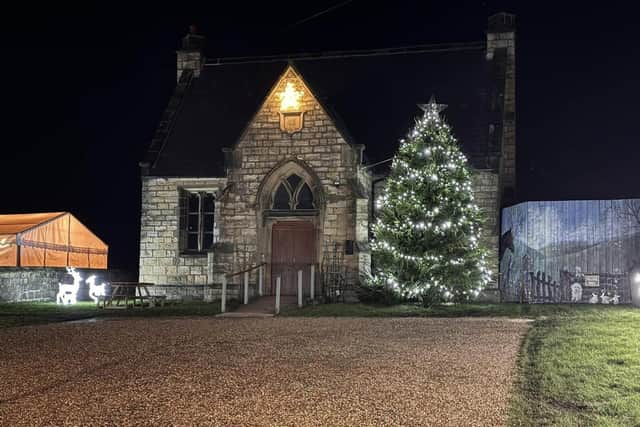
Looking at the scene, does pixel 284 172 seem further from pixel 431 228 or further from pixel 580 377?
pixel 580 377

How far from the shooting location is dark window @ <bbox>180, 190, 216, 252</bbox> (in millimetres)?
21922

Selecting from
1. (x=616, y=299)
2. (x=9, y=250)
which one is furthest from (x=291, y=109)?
(x=9, y=250)

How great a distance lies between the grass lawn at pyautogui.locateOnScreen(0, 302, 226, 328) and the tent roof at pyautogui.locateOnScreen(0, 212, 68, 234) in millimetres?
5544

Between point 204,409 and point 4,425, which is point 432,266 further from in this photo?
point 4,425

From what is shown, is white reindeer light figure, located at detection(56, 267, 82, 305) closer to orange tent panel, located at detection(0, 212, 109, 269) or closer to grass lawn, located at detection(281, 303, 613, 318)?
orange tent panel, located at detection(0, 212, 109, 269)

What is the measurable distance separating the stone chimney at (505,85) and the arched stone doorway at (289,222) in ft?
20.4

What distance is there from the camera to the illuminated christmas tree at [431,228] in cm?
1680

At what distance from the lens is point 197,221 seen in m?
22.2

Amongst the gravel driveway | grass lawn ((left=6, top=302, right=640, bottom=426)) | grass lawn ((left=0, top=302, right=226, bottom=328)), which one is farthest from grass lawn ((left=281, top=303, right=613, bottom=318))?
grass lawn ((left=0, top=302, right=226, bottom=328))

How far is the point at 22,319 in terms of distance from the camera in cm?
1498

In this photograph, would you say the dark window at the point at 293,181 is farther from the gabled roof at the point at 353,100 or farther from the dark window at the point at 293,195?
the gabled roof at the point at 353,100

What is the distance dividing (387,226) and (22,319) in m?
8.99

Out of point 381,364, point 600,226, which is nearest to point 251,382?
point 381,364

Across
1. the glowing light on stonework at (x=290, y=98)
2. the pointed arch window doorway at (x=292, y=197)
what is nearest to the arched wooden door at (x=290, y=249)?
the pointed arch window doorway at (x=292, y=197)
